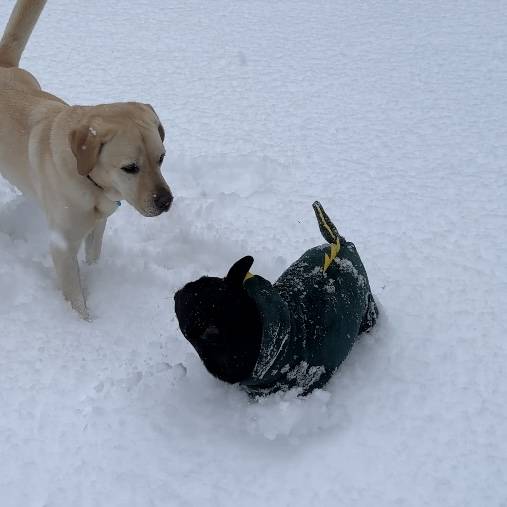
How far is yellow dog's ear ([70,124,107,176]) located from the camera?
7.38 ft

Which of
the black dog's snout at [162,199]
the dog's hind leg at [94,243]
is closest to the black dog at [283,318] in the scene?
the black dog's snout at [162,199]

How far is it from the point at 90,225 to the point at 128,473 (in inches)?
45.0

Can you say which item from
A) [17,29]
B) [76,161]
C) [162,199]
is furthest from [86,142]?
[17,29]

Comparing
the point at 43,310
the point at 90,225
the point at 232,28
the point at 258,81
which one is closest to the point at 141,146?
the point at 90,225

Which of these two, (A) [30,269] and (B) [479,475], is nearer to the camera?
(B) [479,475]

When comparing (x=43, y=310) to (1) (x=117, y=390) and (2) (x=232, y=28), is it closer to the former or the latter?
(1) (x=117, y=390)

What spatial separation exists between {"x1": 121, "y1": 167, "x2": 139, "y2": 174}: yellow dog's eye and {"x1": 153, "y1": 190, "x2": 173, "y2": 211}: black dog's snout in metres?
0.13

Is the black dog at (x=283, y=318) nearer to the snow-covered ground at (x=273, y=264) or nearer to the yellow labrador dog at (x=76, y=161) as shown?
the snow-covered ground at (x=273, y=264)

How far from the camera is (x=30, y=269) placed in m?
2.80

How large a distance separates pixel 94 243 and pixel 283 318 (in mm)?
1358

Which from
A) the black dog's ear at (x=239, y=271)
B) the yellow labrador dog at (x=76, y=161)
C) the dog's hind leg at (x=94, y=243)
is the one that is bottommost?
the dog's hind leg at (x=94, y=243)

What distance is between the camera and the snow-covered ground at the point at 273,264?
6.50ft

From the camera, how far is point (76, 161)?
2354 millimetres

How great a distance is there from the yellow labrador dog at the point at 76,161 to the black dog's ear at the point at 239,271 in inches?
28.3
